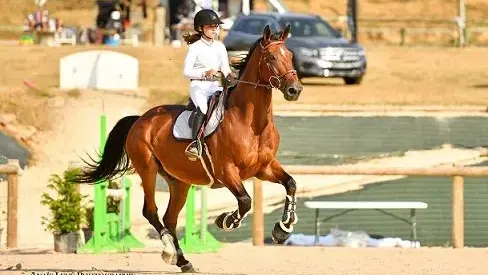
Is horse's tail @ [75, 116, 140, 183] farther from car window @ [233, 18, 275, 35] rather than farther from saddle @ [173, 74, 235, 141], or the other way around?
car window @ [233, 18, 275, 35]

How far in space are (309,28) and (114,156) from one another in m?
16.5

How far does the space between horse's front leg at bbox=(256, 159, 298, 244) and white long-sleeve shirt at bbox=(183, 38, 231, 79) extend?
0.98 m

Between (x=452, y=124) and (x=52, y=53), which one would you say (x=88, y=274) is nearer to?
(x=452, y=124)

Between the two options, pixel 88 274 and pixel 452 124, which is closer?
pixel 88 274

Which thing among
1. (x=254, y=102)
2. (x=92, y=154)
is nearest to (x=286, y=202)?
(x=254, y=102)

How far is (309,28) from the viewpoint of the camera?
A: 29.5m

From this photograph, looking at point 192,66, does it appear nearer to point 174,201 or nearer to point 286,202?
point 174,201

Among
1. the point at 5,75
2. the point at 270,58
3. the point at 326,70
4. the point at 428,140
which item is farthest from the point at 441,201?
the point at 5,75

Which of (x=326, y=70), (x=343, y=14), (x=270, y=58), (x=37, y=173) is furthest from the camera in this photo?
(x=343, y=14)

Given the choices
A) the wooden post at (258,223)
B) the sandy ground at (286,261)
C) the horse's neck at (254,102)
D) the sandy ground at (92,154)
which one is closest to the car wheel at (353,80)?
the sandy ground at (92,154)

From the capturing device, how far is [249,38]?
Answer: 93.8 feet

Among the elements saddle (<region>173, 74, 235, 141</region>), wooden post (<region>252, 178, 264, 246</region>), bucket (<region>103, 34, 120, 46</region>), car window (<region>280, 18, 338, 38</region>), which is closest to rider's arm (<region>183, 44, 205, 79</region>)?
saddle (<region>173, 74, 235, 141</region>)

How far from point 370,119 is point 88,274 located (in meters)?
12.6

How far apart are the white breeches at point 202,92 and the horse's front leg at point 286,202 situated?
82cm
